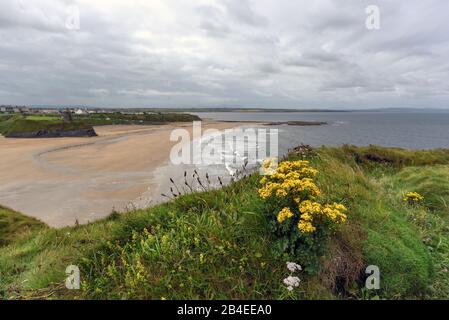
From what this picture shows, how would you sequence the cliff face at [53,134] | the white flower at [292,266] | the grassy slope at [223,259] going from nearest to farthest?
the white flower at [292,266]
the grassy slope at [223,259]
the cliff face at [53,134]

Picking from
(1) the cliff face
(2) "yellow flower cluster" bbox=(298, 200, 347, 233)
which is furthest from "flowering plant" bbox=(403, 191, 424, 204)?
(1) the cliff face

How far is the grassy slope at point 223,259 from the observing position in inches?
139

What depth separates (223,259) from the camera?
12.5 ft

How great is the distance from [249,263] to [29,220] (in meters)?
10.9

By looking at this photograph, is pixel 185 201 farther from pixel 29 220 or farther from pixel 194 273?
pixel 29 220

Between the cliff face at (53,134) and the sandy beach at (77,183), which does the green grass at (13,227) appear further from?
the cliff face at (53,134)

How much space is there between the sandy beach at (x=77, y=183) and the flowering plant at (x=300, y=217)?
20.7 feet

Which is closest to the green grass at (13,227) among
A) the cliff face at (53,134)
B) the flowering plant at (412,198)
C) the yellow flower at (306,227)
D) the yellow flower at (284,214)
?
the yellow flower at (284,214)

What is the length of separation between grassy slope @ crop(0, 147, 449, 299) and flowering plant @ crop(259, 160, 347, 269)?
0.95 ft

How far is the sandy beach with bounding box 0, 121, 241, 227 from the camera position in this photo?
52.4 ft

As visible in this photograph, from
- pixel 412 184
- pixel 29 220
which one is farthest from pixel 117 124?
pixel 412 184

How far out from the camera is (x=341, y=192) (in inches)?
220

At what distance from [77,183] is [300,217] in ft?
74.7

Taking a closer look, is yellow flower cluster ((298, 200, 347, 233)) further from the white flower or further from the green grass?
the green grass
